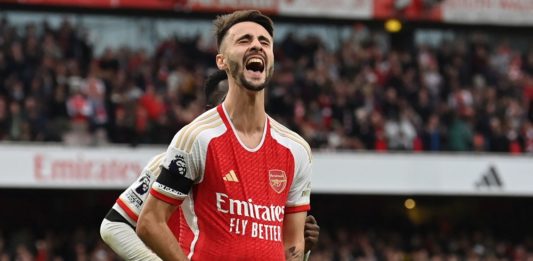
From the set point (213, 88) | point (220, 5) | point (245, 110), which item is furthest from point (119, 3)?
point (245, 110)

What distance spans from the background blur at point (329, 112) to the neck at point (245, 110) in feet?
44.1

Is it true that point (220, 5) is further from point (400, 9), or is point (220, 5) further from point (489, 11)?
point (489, 11)

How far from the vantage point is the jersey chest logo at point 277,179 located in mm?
5105

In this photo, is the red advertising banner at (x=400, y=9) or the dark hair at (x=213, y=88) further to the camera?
the red advertising banner at (x=400, y=9)

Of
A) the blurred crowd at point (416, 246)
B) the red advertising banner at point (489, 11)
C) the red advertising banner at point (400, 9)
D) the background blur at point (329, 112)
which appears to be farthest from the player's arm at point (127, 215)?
the red advertising banner at point (489, 11)

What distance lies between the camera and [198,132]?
198 inches

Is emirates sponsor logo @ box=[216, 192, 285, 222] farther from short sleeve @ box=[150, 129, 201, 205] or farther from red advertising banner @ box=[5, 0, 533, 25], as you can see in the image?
red advertising banner @ box=[5, 0, 533, 25]

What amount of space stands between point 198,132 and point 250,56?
1.28 ft

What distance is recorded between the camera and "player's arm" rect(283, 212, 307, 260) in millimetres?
5316

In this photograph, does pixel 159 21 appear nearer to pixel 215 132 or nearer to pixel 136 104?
pixel 136 104

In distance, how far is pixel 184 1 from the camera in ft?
76.5

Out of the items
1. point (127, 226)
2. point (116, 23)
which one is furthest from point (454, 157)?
point (127, 226)

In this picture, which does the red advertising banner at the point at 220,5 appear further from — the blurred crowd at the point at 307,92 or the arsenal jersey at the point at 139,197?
the arsenal jersey at the point at 139,197

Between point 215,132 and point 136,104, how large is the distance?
14.5 m
